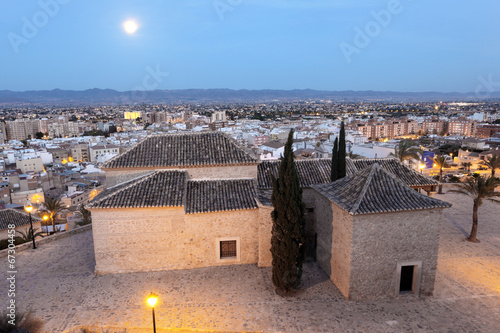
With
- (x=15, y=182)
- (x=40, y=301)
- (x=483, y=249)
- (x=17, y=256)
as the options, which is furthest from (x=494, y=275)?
(x=15, y=182)

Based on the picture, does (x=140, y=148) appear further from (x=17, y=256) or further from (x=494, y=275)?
(x=494, y=275)

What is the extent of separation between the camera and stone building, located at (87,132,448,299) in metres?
10.4

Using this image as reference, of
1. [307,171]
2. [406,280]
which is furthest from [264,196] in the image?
[406,280]

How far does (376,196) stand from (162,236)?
Answer: 751 cm

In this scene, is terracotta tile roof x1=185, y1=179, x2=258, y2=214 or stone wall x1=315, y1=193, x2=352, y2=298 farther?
terracotta tile roof x1=185, y1=179, x2=258, y2=214

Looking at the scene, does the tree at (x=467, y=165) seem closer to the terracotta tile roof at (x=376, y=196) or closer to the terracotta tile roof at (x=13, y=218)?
the terracotta tile roof at (x=376, y=196)

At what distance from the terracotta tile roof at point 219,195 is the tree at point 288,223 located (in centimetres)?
191

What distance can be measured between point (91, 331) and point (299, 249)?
21.3 feet

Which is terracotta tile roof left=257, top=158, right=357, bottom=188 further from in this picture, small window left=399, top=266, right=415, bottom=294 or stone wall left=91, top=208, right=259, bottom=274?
small window left=399, top=266, right=415, bottom=294

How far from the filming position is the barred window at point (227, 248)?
1280 cm

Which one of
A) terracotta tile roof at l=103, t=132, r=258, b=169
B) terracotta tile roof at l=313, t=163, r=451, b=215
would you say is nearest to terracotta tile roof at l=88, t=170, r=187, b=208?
terracotta tile roof at l=103, t=132, r=258, b=169

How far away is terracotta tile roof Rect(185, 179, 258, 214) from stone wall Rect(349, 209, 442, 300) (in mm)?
3991

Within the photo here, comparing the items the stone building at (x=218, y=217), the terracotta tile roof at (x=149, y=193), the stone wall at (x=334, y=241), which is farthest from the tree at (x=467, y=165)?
the terracotta tile roof at (x=149, y=193)

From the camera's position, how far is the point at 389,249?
1045 centimetres
